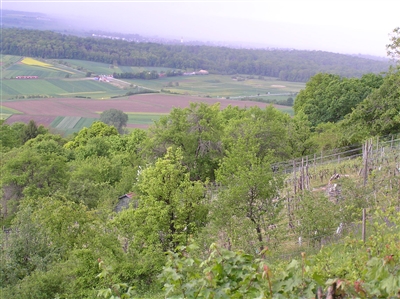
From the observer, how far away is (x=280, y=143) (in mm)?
30234

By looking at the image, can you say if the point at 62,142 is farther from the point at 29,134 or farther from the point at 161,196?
the point at 161,196

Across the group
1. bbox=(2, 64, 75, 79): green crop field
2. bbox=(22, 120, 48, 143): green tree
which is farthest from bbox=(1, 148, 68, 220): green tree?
bbox=(2, 64, 75, 79): green crop field

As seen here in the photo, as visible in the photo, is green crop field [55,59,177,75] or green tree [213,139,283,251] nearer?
green tree [213,139,283,251]

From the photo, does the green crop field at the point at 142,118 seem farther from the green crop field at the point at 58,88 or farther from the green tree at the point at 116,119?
the green crop field at the point at 58,88

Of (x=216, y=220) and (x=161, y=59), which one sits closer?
(x=216, y=220)

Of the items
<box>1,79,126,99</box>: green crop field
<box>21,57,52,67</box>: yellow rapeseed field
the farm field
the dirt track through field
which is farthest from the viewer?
<box>21,57,52,67</box>: yellow rapeseed field

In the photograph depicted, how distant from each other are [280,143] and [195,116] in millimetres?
6330

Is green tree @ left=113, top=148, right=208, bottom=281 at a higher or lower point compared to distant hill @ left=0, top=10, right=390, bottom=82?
lower

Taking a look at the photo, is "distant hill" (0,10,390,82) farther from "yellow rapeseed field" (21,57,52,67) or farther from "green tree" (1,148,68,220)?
"green tree" (1,148,68,220)

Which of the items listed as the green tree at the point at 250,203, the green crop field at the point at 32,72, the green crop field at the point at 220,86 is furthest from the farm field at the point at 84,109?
the green tree at the point at 250,203

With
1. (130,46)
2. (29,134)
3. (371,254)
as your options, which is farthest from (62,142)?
(130,46)

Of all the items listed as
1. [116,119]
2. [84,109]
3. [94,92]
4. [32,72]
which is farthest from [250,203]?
[32,72]

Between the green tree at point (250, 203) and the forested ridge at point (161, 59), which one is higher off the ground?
the forested ridge at point (161, 59)

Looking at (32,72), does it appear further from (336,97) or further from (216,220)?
(216,220)
